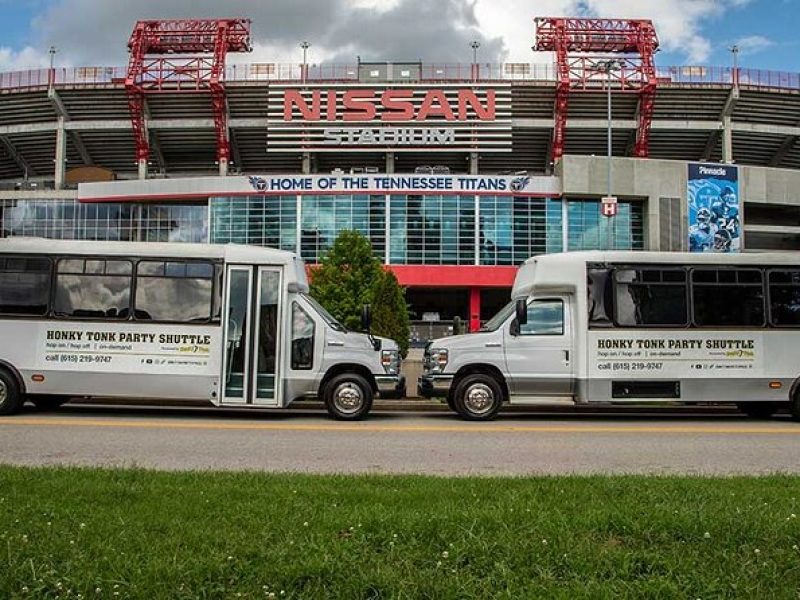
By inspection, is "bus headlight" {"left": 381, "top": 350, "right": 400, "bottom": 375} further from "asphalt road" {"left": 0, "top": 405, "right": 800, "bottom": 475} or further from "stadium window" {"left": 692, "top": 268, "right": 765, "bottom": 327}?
"stadium window" {"left": 692, "top": 268, "right": 765, "bottom": 327}

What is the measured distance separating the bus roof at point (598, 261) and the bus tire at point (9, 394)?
9074mm

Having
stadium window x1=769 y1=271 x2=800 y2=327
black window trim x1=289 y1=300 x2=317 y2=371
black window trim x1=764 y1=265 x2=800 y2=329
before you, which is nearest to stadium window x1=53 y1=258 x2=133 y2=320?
black window trim x1=289 y1=300 x2=317 y2=371

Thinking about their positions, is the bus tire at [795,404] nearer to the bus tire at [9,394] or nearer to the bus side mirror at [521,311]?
the bus side mirror at [521,311]

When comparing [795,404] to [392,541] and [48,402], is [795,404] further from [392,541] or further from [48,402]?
[48,402]

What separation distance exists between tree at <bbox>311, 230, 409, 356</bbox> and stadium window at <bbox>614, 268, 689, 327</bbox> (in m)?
9.99

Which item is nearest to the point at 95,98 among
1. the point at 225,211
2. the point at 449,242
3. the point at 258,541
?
the point at 225,211

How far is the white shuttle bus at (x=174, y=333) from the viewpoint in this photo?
12.5 metres

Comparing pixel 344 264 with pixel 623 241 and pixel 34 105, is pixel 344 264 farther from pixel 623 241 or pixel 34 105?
pixel 34 105

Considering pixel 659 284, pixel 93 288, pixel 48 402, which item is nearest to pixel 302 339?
pixel 93 288

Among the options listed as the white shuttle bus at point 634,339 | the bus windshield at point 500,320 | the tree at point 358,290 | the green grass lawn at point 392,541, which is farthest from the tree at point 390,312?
the green grass lawn at point 392,541

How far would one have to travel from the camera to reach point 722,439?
1074 centimetres

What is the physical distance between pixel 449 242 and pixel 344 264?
32.3m

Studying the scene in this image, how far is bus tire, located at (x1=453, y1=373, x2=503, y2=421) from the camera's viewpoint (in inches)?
505

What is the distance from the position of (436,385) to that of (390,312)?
10.2m
